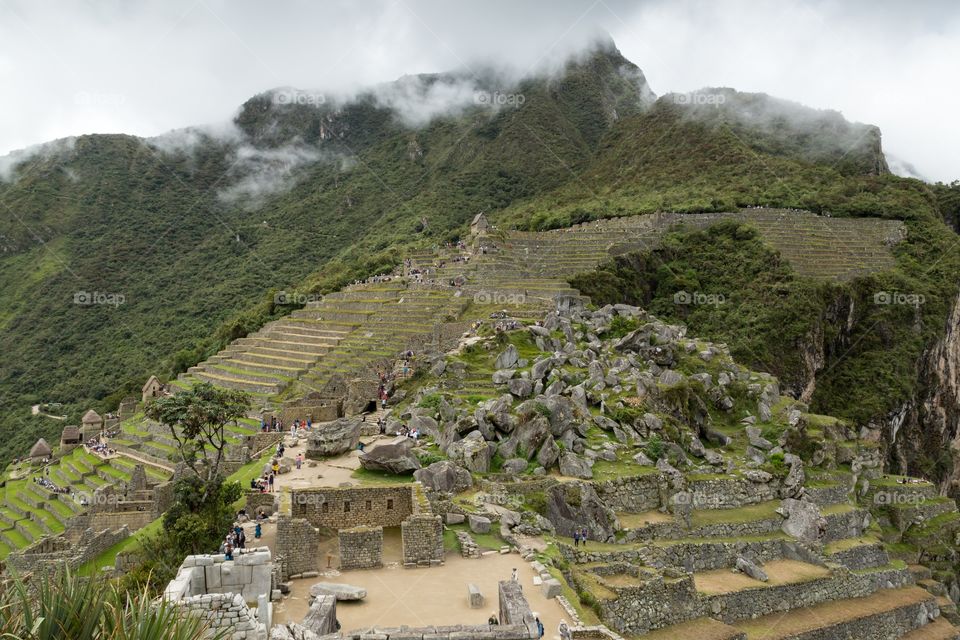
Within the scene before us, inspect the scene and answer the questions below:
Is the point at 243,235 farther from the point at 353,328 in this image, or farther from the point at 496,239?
the point at 353,328

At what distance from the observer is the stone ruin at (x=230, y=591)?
240 inches

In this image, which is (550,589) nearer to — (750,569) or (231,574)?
(231,574)

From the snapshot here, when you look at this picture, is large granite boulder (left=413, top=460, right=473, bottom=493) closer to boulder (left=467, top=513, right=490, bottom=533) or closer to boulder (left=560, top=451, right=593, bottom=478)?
boulder (left=467, top=513, right=490, bottom=533)

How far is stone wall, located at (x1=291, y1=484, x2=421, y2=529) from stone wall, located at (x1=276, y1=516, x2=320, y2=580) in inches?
43.1

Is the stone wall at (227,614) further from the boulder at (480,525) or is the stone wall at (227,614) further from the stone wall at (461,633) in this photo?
the boulder at (480,525)

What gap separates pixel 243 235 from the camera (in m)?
94.3

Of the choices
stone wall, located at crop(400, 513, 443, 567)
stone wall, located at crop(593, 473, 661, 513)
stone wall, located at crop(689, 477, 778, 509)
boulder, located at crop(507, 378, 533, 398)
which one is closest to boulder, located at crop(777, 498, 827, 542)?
stone wall, located at crop(689, 477, 778, 509)

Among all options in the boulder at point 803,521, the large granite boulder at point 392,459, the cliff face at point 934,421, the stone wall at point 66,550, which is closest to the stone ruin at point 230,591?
the large granite boulder at point 392,459

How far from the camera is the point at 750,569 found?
15.4 m

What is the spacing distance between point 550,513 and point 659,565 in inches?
98.3

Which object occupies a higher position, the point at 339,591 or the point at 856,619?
the point at 339,591

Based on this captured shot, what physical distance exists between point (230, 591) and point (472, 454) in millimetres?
7405

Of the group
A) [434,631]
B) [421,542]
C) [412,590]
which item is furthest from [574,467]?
[434,631]

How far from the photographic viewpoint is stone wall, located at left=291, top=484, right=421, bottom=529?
10.8 m
